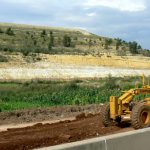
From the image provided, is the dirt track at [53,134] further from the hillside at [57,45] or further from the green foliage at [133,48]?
the green foliage at [133,48]

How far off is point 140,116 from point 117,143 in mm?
9224

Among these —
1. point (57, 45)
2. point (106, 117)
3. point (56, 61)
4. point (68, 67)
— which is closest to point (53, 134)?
point (106, 117)

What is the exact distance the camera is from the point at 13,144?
591 inches

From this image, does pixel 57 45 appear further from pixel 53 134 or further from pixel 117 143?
pixel 117 143

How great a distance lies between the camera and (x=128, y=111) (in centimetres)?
1842

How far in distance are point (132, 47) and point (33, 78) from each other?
2425 inches

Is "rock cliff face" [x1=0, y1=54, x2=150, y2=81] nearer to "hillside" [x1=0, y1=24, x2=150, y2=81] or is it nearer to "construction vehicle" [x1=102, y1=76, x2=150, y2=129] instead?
"hillside" [x1=0, y1=24, x2=150, y2=81]

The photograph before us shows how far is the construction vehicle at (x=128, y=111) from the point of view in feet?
57.4

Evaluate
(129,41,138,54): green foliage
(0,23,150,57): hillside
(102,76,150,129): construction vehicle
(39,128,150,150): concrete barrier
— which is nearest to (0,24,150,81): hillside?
(0,23,150,57): hillside

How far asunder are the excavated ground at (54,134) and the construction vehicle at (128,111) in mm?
388

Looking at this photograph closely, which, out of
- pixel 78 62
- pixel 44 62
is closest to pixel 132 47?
pixel 78 62

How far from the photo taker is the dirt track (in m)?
15.3

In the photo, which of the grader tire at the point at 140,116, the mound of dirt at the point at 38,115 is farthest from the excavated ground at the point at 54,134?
the mound of dirt at the point at 38,115

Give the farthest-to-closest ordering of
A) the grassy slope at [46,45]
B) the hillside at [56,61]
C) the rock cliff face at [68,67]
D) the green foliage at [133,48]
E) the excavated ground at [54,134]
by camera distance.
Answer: the green foliage at [133,48] < the grassy slope at [46,45] < the hillside at [56,61] < the rock cliff face at [68,67] < the excavated ground at [54,134]
